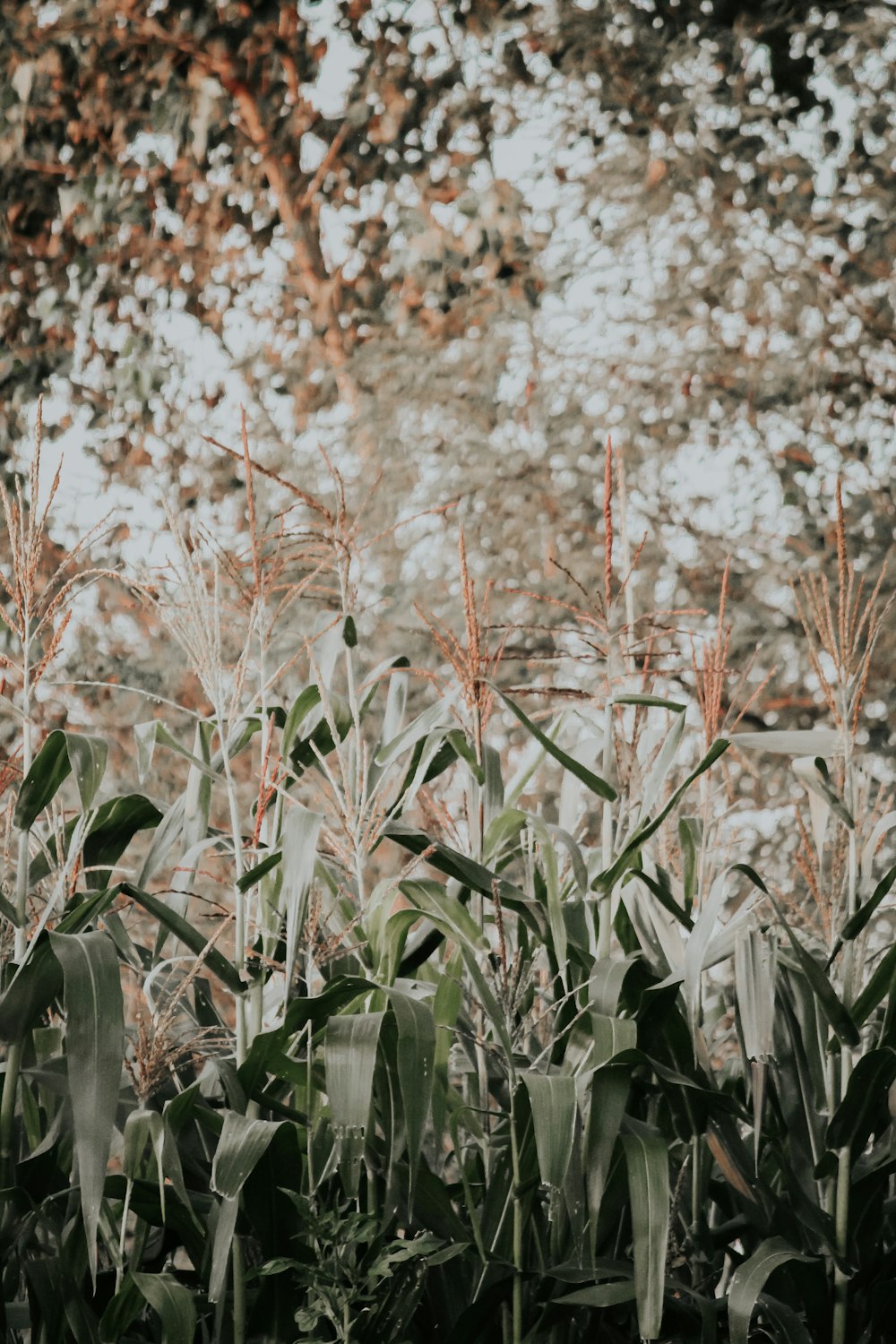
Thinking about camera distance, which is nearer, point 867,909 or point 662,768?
point 867,909

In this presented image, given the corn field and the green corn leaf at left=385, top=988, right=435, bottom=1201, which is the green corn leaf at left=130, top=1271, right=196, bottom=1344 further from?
the green corn leaf at left=385, top=988, right=435, bottom=1201

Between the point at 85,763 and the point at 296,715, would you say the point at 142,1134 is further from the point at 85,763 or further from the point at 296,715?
the point at 296,715

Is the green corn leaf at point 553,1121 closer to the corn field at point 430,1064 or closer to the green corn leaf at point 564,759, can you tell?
the corn field at point 430,1064

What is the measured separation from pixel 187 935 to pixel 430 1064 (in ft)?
0.88

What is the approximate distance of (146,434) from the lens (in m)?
4.36

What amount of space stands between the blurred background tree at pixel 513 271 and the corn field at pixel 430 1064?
2.27 meters

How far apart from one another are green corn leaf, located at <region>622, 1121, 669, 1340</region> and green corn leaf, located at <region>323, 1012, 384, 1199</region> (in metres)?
0.25

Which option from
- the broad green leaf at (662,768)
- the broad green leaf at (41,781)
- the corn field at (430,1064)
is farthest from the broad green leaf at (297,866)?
the broad green leaf at (662,768)

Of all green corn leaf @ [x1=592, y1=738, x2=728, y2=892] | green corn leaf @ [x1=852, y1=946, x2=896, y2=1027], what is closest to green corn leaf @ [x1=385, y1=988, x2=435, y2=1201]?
green corn leaf @ [x1=592, y1=738, x2=728, y2=892]

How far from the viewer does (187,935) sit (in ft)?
4.30

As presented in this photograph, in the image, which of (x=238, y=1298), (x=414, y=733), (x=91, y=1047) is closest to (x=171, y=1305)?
(x=238, y=1298)

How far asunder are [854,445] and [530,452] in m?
0.89

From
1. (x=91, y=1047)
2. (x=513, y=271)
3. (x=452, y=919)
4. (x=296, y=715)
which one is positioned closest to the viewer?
(x=91, y=1047)

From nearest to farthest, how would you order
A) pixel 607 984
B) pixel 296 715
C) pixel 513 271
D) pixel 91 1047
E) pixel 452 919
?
pixel 91 1047 → pixel 607 984 → pixel 452 919 → pixel 296 715 → pixel 513 271
